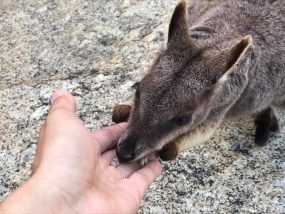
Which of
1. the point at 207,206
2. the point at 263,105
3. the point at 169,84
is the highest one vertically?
the point at 169,84

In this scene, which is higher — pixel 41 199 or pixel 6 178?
pixel 41 199

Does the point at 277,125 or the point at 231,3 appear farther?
the point at 277,125

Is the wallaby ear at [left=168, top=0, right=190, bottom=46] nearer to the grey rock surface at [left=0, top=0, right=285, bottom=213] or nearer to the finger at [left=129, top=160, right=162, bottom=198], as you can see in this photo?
the finger at [left=129, top=160, right=162, bottom=198]

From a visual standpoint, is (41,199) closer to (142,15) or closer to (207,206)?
(207,206)

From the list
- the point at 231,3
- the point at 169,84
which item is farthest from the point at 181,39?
the point at 231,3

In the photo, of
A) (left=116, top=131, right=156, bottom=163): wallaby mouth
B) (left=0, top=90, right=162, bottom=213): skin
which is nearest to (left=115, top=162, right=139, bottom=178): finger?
(left=0, top=90, right=162, bottom=213): skin

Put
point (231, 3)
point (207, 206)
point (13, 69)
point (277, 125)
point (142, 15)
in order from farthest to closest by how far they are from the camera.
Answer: point (142, 15)
point (13, 69)
point (277, 125)
point (231, 3)
point (207, 206)

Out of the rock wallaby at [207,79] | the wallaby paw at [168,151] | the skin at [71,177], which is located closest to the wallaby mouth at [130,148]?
the rock wallaby at [207,79]
